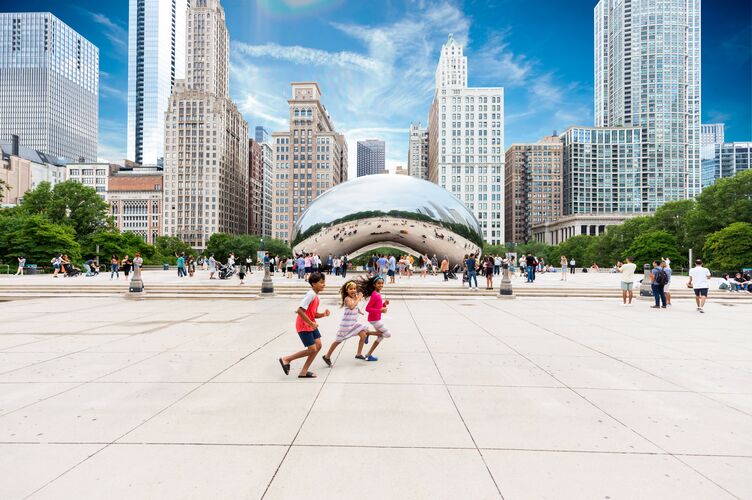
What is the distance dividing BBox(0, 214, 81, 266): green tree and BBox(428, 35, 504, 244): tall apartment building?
97785 mm

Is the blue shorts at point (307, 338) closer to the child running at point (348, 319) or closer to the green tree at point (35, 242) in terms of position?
the child running at point (348, 319)

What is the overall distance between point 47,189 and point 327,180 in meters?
78.1

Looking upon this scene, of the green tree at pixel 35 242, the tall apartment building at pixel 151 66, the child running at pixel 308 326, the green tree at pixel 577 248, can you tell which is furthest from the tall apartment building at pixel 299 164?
the child running at pixel 308 326

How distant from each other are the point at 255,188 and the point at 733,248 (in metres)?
152

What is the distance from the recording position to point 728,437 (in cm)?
358

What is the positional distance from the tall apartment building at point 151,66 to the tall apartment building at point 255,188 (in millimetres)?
50943

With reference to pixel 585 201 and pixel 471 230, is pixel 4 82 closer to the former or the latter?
pixel 471 230

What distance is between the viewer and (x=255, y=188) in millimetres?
164000

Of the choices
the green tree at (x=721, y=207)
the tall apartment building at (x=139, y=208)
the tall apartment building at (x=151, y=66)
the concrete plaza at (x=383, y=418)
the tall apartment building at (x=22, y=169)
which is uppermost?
the tall apartment building at (x=151, y=66)

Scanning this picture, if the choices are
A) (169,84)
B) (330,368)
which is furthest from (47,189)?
(169,84)

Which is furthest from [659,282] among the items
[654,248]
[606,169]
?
[606,169]

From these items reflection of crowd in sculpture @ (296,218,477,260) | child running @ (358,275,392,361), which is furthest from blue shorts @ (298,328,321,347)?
reflection of crowd in sculpture @ (296,218,477,260)

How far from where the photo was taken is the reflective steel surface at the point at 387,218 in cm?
2958

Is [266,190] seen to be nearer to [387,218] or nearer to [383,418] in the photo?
[387,218]
